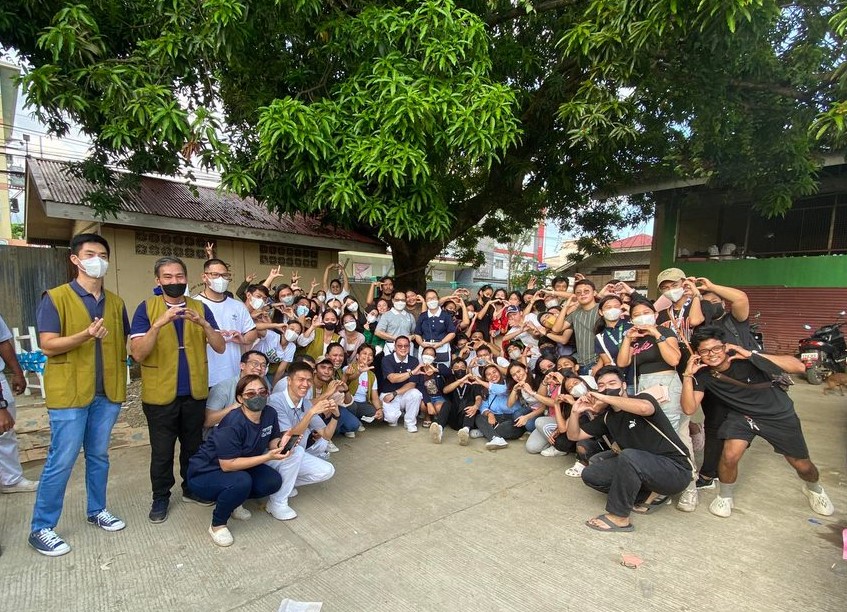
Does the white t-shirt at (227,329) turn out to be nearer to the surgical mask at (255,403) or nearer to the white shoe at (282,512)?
the surgical mask at (255,403)

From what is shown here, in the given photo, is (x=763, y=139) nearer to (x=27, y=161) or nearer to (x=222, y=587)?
(x=222, y=587)

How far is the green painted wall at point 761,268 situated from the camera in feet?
29.4

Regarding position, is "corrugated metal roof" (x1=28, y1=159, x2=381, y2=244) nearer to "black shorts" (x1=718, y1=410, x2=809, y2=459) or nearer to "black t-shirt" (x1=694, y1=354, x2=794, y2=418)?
"black t-shirt" (x1=694, y1=354, x2=794, y2=418)

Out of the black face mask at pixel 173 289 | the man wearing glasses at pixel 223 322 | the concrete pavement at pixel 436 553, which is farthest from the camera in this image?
the man wearing glasses at pixel 223 322

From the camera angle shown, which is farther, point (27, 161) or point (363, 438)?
point (27, 161)

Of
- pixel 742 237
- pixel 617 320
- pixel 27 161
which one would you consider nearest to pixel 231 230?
pixel 27 161

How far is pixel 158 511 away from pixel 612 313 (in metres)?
3.93

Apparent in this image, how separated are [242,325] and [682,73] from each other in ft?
18.1

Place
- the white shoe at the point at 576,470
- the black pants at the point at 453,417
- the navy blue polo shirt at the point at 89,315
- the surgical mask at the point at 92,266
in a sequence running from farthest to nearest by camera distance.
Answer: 1. the black pants at the point at 453,417
2. the white shoe at the point at 576,470
3. the surgical mask at the point at 92,266
4. the navy blue polo shirt at the point at 89,315

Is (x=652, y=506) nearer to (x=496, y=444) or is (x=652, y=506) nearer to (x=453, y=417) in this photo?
(x=496, y=444)

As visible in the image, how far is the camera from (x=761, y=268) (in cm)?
991

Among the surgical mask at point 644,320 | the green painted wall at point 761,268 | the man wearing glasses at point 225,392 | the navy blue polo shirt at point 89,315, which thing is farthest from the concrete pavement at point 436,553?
the green painted wall at point 761,268

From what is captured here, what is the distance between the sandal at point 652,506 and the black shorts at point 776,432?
0.66 m

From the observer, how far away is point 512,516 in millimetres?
3285
